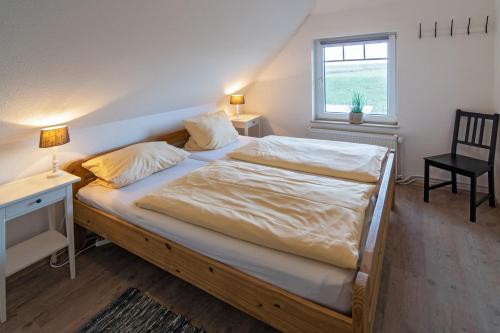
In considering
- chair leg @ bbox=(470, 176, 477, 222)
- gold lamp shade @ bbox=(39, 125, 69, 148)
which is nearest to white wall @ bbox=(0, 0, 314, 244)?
gold lamp shade @ bbox=(39, 125, 69, 148)

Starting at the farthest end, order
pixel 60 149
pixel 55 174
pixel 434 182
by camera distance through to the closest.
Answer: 1. pixel 434 182
2. pixel 60 149
3. pixel 55 174

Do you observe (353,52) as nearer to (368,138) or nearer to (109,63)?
(368,138)

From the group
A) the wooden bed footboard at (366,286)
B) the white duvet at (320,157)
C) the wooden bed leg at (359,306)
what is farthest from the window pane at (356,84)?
the wooden bed leg at (359,306)

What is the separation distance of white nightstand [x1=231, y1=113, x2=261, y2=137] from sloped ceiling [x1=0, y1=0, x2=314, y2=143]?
2.67 feet

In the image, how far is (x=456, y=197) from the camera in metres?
3.00

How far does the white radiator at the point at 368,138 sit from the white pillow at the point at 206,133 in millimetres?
1213

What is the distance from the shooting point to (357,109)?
3559mm

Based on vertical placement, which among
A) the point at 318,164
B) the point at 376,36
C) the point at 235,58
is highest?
the point at 376,36

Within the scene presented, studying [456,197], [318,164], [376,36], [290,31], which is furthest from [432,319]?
[290,31]

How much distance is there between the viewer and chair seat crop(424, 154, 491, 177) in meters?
2.55

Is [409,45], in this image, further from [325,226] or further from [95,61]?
[95,61]

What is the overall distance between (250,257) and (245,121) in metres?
2.62

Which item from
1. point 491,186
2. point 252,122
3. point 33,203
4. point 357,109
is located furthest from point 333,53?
point 33,203

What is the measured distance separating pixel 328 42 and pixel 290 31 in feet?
1.60
